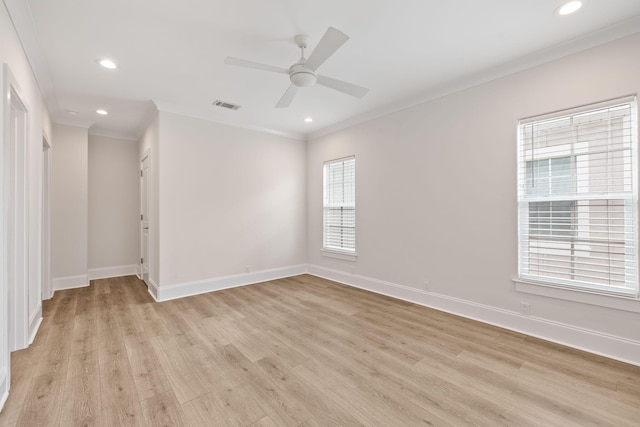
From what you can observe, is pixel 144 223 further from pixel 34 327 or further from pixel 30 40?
pixel 30 40

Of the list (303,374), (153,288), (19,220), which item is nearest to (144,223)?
(153,288)

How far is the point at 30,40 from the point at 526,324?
536 centimetres

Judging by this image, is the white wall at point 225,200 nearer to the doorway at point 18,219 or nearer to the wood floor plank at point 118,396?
the doorway at point 18,219

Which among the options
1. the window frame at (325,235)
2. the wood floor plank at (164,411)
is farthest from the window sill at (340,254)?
the wood floor plank at (164,411)

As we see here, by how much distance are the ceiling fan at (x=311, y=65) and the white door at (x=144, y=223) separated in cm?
333

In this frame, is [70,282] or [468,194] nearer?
[468,194]

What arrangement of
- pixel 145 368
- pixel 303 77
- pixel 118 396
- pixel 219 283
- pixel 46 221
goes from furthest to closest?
pixel 219 283 → pixel 46 221 → pixel 303 77 → pixel 145 368 → pixel 118 396

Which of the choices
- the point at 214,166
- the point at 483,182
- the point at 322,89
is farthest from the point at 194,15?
the point at 483,182

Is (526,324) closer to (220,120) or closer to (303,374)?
(303,374)

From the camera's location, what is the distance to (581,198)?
2590mm

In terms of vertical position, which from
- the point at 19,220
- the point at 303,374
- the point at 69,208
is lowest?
the point at 303,374

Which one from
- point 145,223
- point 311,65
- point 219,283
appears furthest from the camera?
point 145,223

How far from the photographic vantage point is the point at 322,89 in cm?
365

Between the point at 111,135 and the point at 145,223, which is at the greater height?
the point at 111,135
